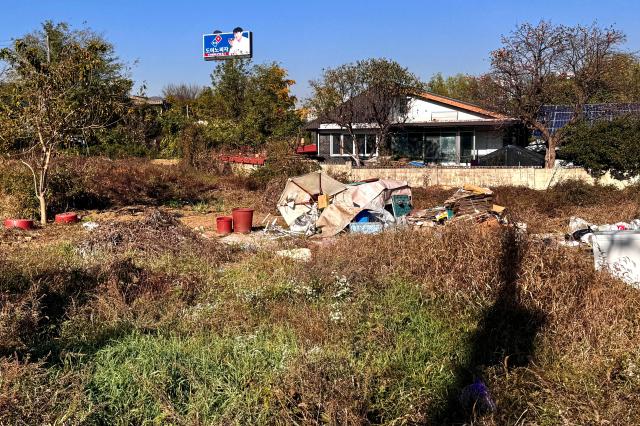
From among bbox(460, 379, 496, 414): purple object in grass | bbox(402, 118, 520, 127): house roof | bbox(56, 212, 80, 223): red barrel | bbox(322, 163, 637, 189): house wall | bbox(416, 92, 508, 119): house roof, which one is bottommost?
bbox(460, 379, 496, 414): purple object in grass

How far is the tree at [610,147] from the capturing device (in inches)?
667

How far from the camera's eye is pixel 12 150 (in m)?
13.9

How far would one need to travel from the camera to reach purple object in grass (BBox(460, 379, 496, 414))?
407cm

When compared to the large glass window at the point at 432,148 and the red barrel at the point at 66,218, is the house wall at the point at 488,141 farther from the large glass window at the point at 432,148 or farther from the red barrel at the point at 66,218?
the red barrel at the point at 66,218

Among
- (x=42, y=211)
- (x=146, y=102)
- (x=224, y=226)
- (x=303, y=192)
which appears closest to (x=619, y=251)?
(x=303, y=192)

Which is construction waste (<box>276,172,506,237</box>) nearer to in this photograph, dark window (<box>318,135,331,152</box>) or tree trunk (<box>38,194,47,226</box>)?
tree trunk (<box>38,194,47,226</box>)

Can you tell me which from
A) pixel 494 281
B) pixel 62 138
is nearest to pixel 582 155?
pixel 494 281

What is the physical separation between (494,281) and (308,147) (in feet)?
83.0

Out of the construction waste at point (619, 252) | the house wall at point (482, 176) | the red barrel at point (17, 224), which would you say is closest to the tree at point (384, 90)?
the house wall at point (482, 176)

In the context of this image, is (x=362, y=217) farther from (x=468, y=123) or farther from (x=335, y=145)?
(x=335, y=145)

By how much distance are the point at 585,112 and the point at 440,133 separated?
6.70 meters

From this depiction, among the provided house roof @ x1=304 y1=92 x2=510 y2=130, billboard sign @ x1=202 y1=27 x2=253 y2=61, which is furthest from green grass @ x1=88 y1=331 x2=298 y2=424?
billboard sign @ x1=202 y1=27 x2=253 y2=61

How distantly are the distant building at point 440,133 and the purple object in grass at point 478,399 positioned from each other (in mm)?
20596

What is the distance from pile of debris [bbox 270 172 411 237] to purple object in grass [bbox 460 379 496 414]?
299 inches
